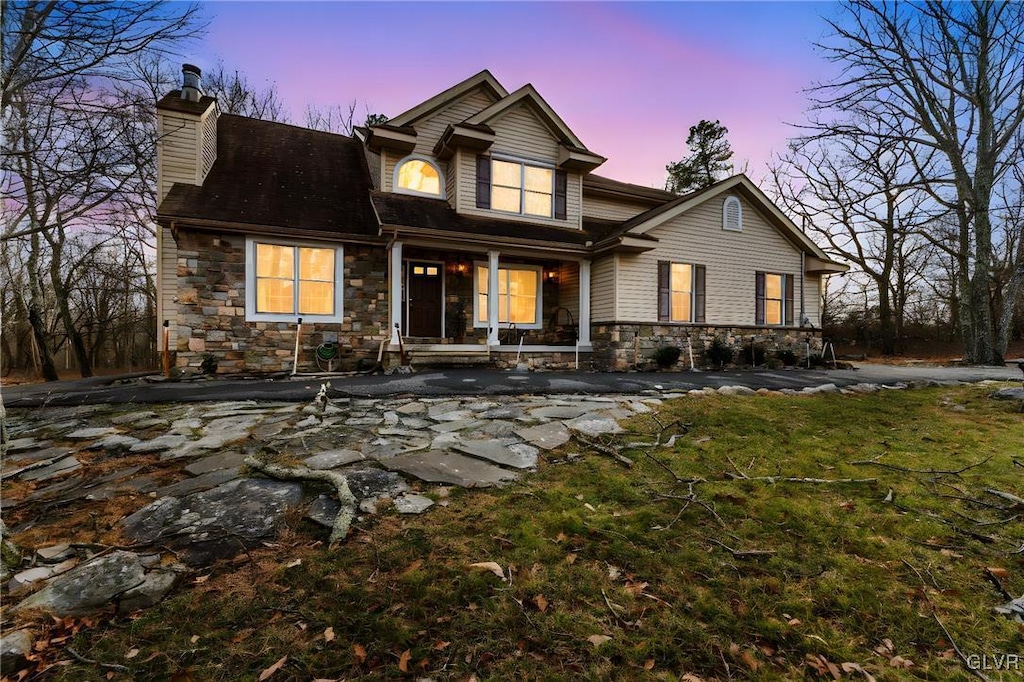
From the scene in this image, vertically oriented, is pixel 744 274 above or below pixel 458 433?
above

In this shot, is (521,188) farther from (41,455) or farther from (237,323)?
(41,455)

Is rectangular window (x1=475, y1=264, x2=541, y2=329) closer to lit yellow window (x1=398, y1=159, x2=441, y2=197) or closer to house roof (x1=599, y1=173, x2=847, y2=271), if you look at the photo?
house roof (x1=599, y1=173, x2=847, y2=271)

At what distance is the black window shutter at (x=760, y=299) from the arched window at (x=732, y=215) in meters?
1.57

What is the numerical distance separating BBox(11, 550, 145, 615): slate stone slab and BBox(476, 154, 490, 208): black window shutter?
1052 cm

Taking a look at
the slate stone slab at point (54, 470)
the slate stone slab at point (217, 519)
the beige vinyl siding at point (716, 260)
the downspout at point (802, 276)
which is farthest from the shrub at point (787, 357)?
the slate stone slab at point (54, 470)

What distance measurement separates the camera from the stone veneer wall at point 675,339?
1114 centimetres

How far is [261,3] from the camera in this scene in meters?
7.68

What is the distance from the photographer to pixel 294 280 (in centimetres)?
980

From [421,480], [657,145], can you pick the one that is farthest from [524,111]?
[657,145]

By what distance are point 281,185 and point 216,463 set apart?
9295 millimetres

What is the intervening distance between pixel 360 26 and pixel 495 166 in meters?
4.64

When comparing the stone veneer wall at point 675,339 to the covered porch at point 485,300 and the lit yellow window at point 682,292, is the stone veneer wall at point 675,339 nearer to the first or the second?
the lit yellow window at point 682,292

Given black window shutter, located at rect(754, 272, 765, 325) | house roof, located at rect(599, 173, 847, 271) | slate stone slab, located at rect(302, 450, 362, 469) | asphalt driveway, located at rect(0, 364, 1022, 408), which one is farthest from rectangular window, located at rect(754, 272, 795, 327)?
slate stone slab, located at rect(302, 450, 362, 469)

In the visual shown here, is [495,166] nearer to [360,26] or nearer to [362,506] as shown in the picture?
Answer: [360,26]
